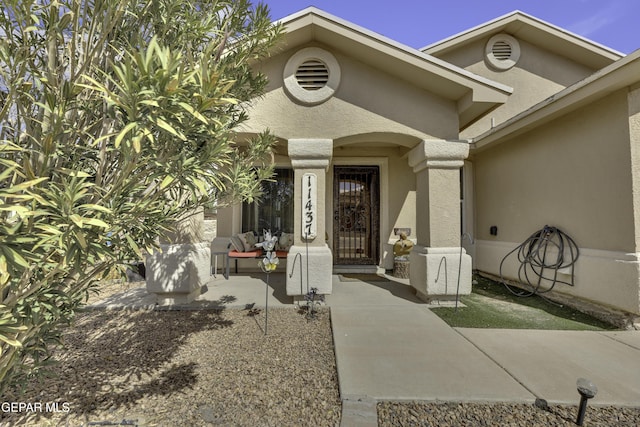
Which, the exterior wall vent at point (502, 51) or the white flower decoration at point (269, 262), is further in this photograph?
the exterior wall vent at point (502, 51)

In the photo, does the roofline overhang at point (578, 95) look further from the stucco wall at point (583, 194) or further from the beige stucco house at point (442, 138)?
the stucco wall at point (583, 194)

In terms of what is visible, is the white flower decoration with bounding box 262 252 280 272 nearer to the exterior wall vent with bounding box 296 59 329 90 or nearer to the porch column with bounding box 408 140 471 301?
the porch column with bounding box 408 140 471 301

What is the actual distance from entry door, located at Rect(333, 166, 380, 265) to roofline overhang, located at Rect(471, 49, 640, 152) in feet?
10.9

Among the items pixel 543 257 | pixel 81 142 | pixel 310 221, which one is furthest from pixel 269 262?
pixel 543 257

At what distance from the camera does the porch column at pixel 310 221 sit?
4.62 meters

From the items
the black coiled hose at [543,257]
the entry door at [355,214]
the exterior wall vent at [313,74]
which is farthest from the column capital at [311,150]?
the black coiled hose at [543,257]

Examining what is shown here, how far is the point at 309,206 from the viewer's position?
4773 millimetres

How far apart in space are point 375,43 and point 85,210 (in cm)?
471

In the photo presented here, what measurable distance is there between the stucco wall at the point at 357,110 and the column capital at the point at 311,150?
143 mm

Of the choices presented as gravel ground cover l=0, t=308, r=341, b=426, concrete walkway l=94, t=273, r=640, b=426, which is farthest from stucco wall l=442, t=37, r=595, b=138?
gravel ground cover l=0, t=308, r=341, b=426

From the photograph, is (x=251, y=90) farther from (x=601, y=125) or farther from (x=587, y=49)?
(x=587, y=49)

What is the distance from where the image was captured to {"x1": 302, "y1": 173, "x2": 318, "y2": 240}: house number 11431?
186 inches

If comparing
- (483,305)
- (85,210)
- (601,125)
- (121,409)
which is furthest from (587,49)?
(121,409)

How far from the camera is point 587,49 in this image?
27.1 feet
